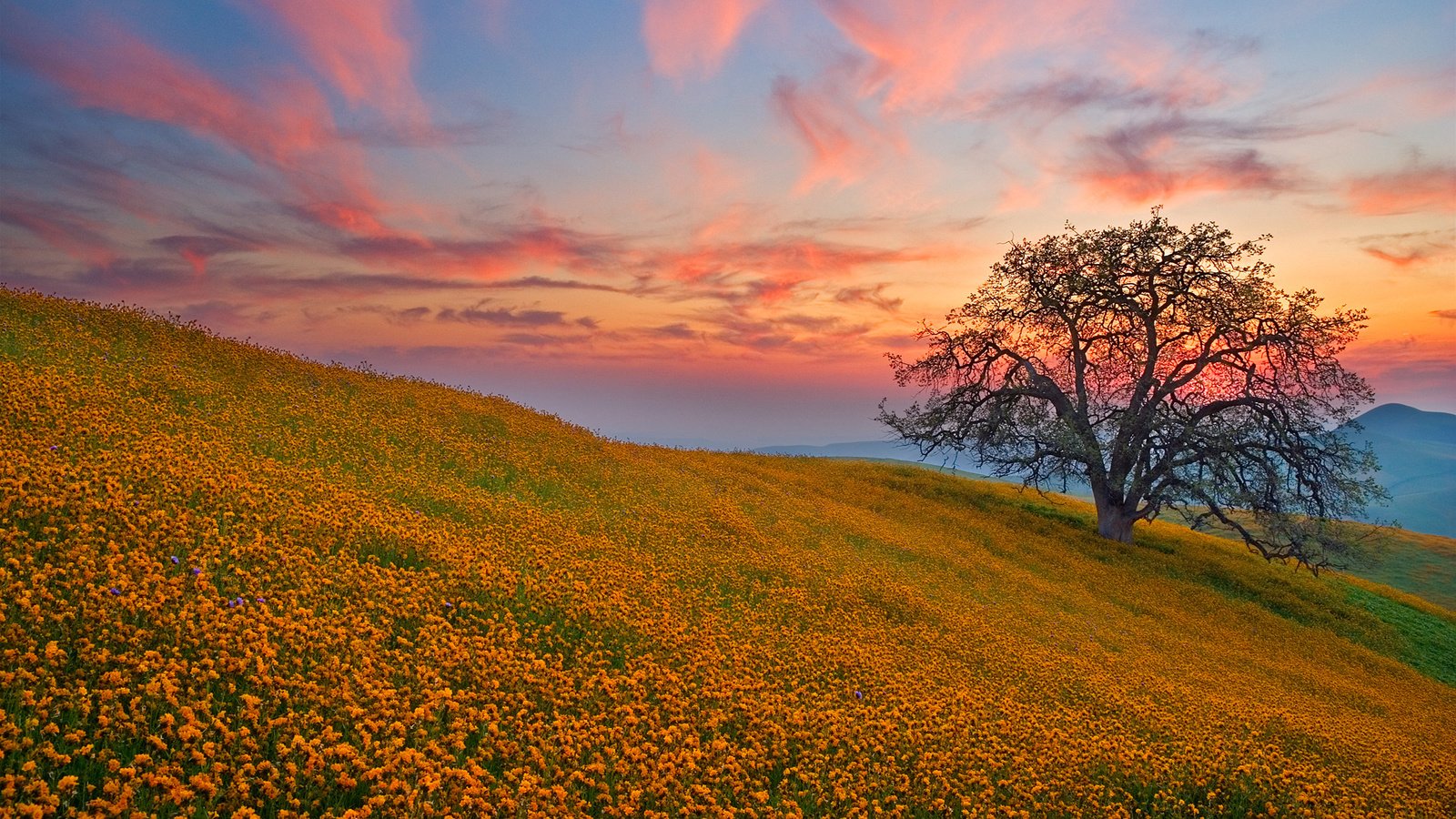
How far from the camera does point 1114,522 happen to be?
117 ft

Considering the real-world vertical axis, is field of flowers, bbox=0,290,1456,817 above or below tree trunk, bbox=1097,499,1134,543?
below

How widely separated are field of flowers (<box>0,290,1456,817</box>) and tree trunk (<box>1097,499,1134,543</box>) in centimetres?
1359

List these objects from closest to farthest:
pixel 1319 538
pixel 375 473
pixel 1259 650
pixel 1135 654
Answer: pixel 375 473 < pixel 1135 654 < pixel 1259 650 < pixel 1319 538

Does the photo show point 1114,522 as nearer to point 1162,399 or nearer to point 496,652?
point 1162,399

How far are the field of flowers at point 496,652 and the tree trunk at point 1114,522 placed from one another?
1359 cm

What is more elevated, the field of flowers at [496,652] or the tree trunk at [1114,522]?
the tree trunk at [1114,522]

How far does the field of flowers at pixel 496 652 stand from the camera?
5215 mm

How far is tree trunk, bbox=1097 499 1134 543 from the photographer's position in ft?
117

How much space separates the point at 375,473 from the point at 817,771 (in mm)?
9807

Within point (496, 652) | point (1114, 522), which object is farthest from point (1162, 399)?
point (496, 652)

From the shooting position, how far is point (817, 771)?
746cm

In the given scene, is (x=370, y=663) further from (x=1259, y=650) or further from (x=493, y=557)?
(x=1259, y=650)

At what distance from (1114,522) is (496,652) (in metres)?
35.5

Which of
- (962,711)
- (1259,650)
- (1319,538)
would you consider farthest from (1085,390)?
(962,711)
